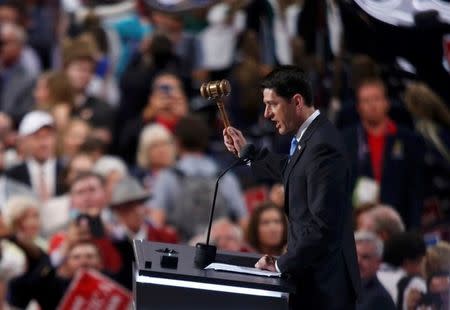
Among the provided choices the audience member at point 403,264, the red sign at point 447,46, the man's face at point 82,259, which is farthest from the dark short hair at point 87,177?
the red sign at point 447,46

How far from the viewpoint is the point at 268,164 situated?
8.59 metres

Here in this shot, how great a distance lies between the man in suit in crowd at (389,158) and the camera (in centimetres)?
1325

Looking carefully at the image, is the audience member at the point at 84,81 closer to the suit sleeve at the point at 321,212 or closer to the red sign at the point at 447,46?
the red sign at the point at 447,46

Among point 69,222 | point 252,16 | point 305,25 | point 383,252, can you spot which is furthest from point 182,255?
point 252,16

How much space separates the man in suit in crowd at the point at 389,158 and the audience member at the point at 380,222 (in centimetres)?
121

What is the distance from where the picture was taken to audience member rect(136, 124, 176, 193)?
46.2 feet

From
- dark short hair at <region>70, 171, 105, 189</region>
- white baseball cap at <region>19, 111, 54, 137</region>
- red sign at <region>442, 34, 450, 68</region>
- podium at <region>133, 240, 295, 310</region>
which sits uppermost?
podium at <region>133, 240, 295, 310</region>

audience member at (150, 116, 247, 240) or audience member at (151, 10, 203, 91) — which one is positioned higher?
audience member at (150, 116, 247, 240)

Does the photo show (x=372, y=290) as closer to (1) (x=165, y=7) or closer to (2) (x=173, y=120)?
(2) (x=173, y=120)

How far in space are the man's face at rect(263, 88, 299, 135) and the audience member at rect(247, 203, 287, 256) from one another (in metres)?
3.74

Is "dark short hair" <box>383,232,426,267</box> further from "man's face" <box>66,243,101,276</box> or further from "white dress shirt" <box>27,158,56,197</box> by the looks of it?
"white dress shirt" <box>27,158,56,197</box>

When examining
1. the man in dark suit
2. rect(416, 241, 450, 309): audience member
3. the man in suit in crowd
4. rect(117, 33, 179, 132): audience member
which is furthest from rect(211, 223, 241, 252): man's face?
the man in dark suit

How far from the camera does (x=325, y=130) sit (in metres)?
8.16

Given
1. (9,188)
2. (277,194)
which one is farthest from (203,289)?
(9,188)
